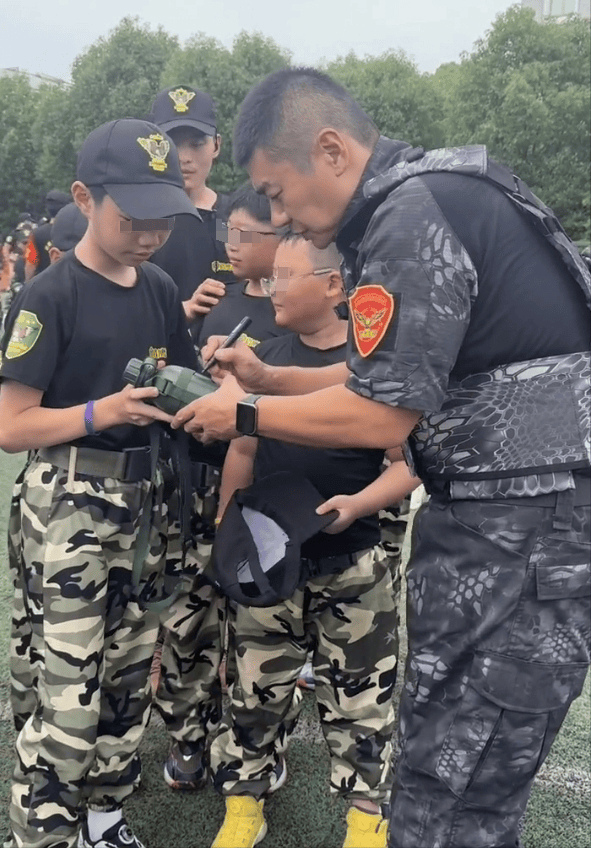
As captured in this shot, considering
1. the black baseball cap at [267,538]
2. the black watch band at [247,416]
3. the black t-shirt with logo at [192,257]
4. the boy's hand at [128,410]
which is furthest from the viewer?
the black t-shirt with logo at [192,257]

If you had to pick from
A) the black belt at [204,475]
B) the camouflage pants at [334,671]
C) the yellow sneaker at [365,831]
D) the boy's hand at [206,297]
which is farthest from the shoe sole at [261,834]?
the boy's hand at [206,297]

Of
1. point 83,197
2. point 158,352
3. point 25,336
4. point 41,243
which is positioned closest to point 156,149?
point 83,197

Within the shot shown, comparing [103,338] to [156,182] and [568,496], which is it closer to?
[156,182]

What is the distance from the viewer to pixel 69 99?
103 ft

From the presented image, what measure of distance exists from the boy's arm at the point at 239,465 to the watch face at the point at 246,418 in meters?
0.76

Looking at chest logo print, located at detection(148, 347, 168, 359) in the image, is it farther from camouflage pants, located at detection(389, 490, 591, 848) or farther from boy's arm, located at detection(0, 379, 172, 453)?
camouflage pants, located at detection(389, 490, 591, 848)

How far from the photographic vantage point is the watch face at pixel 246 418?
5.89 ft

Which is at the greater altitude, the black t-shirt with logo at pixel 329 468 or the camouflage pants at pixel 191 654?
the black t-shirt with logo at pixel 329 468

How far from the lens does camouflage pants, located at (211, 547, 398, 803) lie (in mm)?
2463

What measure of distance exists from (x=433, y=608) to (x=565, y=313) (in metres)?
0.69

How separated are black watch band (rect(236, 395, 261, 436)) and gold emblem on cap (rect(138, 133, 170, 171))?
91 cm

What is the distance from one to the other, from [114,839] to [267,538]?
105cm

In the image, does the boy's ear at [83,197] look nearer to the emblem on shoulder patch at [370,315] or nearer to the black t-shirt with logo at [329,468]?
the black t-shirt with logo at [329,468]

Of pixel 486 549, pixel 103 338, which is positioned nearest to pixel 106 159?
pixel 103 338
